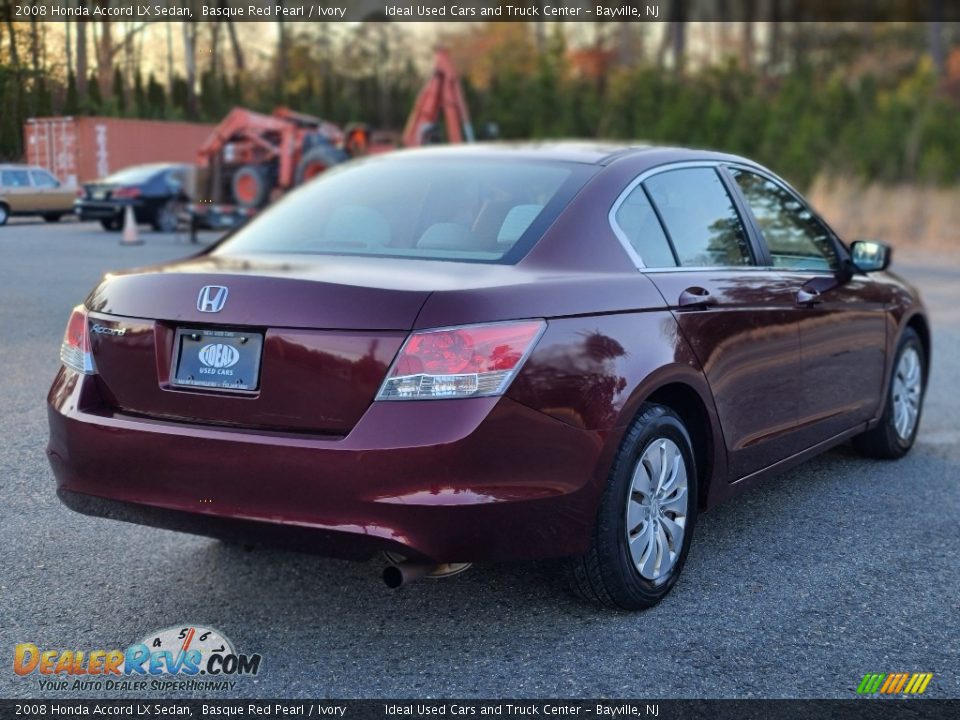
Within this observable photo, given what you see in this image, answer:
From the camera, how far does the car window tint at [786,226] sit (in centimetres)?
523

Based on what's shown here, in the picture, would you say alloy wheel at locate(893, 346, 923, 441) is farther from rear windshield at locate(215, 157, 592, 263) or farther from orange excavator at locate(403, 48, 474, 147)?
orange excavator at locate(403, 48, 474, 147)

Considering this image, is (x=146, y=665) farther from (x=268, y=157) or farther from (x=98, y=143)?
(x=268, y=157)

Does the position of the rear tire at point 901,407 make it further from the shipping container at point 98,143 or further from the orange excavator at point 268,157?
the orange excavator at point 268,157

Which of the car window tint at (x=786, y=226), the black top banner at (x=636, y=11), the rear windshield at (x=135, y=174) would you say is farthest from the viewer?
the black top banner at (x=636, y=11)

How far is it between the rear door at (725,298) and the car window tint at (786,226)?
0.28 m

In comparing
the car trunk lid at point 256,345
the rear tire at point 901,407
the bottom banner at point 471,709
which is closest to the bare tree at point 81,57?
the car trunk lid at point 256,345

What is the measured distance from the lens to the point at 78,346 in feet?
12.7

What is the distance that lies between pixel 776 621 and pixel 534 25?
41.7 metres

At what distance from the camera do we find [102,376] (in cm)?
375

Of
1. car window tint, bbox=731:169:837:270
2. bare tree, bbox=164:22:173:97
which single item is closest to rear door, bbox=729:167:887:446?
car window tint, bbox=731:169:837:270

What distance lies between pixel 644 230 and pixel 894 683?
5.63 ft

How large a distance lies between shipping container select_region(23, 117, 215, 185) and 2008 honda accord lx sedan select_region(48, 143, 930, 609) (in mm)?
1990

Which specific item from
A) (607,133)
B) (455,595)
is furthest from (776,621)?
(607,133)

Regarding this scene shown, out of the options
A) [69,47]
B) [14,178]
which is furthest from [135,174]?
[14,178]
